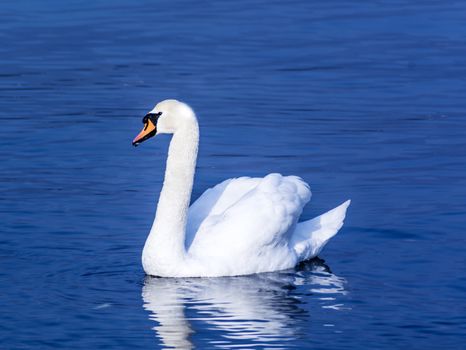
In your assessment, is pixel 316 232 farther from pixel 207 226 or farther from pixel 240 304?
pixel 240 304

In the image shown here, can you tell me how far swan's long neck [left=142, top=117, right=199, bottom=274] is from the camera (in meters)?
11.1

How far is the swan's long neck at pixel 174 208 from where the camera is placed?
36.6ft

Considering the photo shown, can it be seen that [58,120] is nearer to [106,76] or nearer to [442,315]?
[106,76]

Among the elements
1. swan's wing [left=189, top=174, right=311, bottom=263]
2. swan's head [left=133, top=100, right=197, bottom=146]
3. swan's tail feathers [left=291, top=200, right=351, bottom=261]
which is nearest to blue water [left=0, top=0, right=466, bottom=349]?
swan's tail feathers [left=291, top=200, right=351, bottom=261]

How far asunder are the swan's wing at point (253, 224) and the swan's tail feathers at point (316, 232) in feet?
0.53

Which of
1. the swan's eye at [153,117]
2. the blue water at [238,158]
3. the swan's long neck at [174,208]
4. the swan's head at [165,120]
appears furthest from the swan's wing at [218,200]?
the swan's eye at [153,117]

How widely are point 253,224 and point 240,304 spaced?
3.30ft

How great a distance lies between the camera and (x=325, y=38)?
21.6 m

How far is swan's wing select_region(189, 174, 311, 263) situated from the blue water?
0.84 ft

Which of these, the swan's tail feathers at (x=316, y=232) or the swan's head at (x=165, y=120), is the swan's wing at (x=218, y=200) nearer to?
the swan's tail feathers at (x=316, y=232)

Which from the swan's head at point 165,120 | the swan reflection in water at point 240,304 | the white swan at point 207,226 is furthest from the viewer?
the swan's head at point 165,120

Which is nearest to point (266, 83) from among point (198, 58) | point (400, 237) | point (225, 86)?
point (225, 86)

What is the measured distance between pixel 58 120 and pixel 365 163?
12.7 ft

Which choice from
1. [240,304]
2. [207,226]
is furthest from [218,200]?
[240,304]
